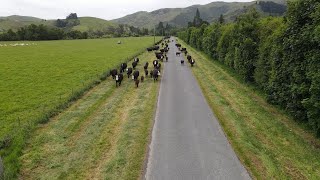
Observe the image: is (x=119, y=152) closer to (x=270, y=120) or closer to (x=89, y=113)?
(x=89, y=113)

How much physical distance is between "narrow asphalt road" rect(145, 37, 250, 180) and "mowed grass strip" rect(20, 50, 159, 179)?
0.66 metres

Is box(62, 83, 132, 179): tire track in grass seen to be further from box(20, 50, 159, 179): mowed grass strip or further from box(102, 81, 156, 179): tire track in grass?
box(102, 81, 156, 179): tire track in grass

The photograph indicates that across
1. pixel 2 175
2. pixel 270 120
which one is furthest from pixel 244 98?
pixel 2 175

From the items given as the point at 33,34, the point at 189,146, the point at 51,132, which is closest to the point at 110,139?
the point at 51,132

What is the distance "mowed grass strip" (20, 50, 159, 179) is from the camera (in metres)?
11.9

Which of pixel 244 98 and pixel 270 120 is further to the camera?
pixel 244 98

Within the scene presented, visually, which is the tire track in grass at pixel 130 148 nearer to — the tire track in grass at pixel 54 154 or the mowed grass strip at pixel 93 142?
the mowed grass strip at pixel 93 142

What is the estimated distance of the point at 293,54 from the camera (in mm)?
17250

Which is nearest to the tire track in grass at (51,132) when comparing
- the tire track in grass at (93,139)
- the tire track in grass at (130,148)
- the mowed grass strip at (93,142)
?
the mowed grass strip at (93,142)

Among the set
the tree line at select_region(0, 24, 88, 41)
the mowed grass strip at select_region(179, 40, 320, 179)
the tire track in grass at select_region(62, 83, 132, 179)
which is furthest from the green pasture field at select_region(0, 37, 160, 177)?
the tree line at select_region(0, 24, 88, 41)

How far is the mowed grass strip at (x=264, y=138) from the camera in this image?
1220 centimetres

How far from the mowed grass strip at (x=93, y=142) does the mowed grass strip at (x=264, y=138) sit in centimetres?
431

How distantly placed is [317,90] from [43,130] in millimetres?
13379

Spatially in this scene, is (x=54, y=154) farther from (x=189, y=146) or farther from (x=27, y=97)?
(x=27, y=97)
